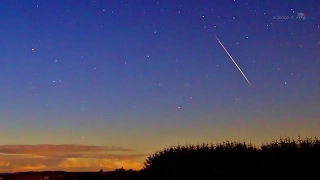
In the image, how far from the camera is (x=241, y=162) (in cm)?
1611

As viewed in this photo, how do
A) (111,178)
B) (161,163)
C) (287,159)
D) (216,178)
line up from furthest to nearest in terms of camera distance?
(111,178), (161,163), (216,178), (287,159)

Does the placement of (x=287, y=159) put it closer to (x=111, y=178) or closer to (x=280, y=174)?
(x=280, y=174)

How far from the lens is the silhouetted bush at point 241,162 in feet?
47.0

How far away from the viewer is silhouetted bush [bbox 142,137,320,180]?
14328 millimetres

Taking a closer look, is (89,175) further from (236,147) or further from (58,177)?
(236,147)

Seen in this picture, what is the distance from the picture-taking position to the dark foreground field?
47.0 feet

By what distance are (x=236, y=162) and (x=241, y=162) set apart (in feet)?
0.78

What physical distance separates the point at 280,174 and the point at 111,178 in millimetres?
10131

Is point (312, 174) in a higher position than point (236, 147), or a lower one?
lower

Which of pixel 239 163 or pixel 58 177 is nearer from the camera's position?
pixel 239 163

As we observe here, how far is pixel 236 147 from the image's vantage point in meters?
17.9

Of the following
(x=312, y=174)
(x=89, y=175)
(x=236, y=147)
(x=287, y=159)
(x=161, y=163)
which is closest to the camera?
(x=312, y=174)

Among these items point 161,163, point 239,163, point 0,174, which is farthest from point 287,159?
point 0,174

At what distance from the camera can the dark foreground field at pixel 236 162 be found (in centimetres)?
1434
